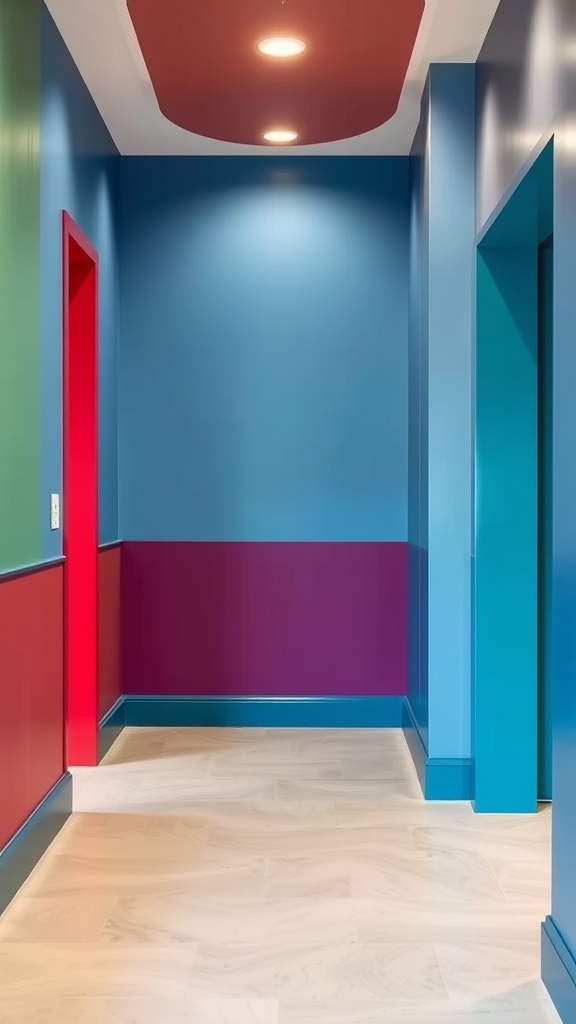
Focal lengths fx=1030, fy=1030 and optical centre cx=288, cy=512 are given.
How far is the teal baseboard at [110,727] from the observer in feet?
13.9

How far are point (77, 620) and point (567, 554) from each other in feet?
8.02

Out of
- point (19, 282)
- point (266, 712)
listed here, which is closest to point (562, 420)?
point (19, 282)

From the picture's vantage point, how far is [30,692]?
3064 millimetres

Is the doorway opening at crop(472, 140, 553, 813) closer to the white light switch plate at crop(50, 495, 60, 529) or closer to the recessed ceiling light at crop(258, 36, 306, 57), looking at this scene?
the recessed ceiling light at crop(258, 36, 306, 57)

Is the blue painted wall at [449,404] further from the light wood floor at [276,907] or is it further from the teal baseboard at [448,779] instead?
the light wood floor at [276,907]

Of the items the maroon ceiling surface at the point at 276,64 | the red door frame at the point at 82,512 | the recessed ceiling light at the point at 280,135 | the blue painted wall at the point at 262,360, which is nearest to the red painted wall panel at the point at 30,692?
the red door frame at the point at 82,512

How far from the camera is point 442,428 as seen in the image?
3773mm

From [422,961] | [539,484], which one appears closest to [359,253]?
[539,484]

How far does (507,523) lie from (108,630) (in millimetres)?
1900

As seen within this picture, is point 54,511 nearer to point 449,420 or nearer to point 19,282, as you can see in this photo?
point 19,282

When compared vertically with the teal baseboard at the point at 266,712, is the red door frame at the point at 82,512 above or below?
above

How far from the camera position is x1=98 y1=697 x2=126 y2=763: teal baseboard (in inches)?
167

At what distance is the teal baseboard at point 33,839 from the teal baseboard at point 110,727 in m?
0.72

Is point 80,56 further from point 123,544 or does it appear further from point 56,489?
point 123,544
